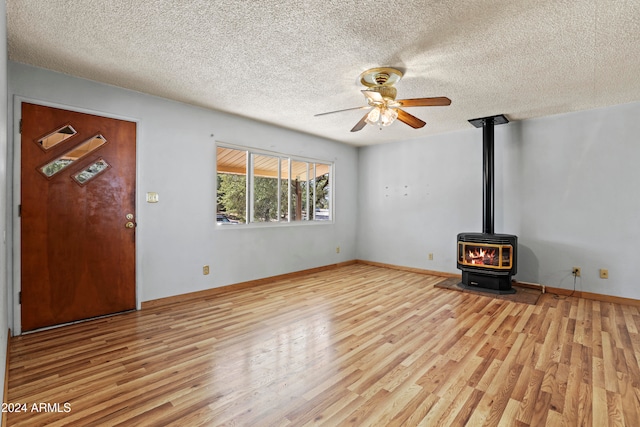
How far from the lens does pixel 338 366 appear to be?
2297mm

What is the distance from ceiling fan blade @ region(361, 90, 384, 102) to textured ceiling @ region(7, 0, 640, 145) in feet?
0.81

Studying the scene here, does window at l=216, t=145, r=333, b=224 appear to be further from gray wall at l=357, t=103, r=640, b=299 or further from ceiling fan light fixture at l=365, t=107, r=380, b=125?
ceiling fan light fixture at l=365, t=107, r=380, b=125

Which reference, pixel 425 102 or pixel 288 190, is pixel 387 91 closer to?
pixel 425 102

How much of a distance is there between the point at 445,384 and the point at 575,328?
1924 mm

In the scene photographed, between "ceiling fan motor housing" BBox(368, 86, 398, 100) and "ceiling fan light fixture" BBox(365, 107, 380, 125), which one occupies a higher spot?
"ceiling fan motor housing" BBox(368, 86, 398, 100)

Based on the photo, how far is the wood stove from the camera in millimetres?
4148

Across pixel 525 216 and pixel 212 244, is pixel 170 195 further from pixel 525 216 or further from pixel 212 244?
pixel 525 216

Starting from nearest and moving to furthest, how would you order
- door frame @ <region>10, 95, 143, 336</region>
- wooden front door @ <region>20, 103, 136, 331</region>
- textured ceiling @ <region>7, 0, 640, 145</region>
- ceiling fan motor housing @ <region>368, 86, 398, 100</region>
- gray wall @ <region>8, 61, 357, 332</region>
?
textured ceiling @ <region>7, 0, 640, 145</region> → door frame @ <region>10, 95, 143, 336</region> → wooden front door @ <region>20, 103, 136, 331</region> → ceiling fan motor housing @ <region>368, 86, 398, 100</region> → gray wall @ <region>8, 61, 357, 332</region>

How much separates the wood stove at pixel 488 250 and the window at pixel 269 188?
258cm

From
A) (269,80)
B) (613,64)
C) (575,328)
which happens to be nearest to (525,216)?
(575,328)

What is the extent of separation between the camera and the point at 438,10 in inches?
80.5

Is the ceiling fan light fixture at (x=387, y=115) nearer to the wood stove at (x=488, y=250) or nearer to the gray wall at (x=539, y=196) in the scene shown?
the wood stove at (x=488, y=250)

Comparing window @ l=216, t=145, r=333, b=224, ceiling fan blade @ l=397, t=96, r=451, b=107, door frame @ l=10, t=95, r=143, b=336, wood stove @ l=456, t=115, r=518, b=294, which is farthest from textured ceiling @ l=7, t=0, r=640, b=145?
window @ l=216, t=145, r=333, b=224

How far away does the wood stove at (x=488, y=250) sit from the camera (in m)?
4.15
